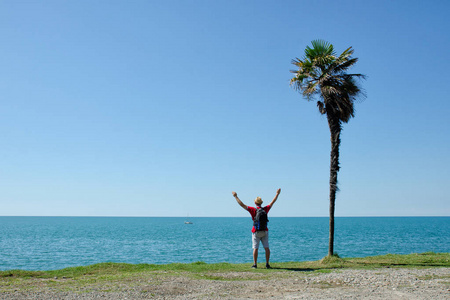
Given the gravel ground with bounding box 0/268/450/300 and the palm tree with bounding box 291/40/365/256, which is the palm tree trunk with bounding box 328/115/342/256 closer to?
the palm tree with bounding box 291/40/365/256

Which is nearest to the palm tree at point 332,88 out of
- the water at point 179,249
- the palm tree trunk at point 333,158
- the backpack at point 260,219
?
the palm tree trunk at point 333,158

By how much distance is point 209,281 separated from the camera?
11.3 m

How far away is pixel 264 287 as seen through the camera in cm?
1034

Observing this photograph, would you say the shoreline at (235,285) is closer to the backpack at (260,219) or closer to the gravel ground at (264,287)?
the gravel ground at (264,287)

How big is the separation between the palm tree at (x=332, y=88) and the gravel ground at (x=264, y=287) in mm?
6510

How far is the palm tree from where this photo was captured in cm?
1789

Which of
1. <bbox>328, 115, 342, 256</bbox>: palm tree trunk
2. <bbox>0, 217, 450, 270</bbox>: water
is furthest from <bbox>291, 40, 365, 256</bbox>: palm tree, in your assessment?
<bbox>0, 217, 450, 270</bbox>: water

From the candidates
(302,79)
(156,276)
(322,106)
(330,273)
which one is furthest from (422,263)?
(156,276)

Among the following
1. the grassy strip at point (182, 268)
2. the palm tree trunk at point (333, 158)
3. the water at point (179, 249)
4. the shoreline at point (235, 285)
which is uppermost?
the palm tree trunk at point (333, 158)

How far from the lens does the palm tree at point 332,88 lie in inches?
704

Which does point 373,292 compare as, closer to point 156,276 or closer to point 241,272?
point 241,272

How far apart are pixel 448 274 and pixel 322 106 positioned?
9.45 metres

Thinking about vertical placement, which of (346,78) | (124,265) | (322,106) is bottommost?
(124,265)

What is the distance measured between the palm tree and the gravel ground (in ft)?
21.4
